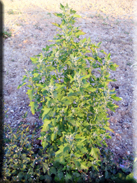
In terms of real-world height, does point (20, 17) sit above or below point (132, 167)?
above

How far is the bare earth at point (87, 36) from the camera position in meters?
3.19

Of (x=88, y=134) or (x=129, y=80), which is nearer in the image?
(x=88, y=134)

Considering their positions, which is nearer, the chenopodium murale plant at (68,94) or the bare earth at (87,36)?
the chenopodium murale plant at (68,94)

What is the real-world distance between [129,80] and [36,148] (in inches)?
114

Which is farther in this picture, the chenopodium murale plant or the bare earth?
the bare earth

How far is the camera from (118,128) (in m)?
3.13

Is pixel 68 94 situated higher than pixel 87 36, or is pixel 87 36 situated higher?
pixel 87 36

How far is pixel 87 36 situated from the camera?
211 inches

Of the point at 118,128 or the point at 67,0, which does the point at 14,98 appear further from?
the point at 67,0

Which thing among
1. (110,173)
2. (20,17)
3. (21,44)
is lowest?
(110,173)

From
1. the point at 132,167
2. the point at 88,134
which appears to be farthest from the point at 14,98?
the point at 132,167

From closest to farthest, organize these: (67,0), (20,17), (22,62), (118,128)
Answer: (118,128), (22,62), (20,17), (67,0)

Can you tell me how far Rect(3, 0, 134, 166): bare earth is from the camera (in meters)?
3.19

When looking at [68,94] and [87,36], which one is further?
[87,36]
